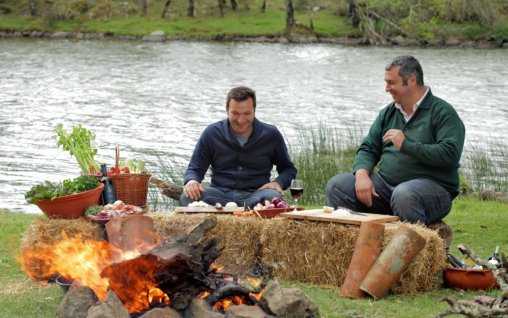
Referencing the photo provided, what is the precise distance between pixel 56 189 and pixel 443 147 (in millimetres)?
3061

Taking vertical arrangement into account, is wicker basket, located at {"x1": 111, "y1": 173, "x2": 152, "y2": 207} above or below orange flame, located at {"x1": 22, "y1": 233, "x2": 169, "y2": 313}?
above

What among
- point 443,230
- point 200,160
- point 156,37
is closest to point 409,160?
point 443,230

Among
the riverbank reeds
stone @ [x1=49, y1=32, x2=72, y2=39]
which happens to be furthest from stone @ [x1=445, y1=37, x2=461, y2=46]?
the riverbank reeds

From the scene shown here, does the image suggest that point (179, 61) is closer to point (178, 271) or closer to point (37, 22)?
point (37, 22)

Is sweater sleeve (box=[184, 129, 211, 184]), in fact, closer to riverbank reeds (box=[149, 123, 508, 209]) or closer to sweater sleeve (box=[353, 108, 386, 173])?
sweater sleeve (box=[353, 108, 386, 173])

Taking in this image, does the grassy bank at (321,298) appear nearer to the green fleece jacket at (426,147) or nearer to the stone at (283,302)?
the stone at (283,302)

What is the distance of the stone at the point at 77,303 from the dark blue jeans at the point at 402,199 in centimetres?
274

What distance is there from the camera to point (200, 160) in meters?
7.48

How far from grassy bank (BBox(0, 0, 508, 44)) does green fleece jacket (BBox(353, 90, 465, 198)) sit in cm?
4607

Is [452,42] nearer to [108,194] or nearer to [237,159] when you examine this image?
[237,159]

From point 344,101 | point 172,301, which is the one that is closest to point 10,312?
point 172,301

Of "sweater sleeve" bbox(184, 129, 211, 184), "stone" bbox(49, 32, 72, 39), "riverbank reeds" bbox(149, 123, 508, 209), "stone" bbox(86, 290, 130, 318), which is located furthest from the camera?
"stone" bbox(49, 32, 72, 39)

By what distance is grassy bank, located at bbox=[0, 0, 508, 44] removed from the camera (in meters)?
53.0

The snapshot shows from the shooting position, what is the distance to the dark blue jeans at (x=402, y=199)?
262 inches
